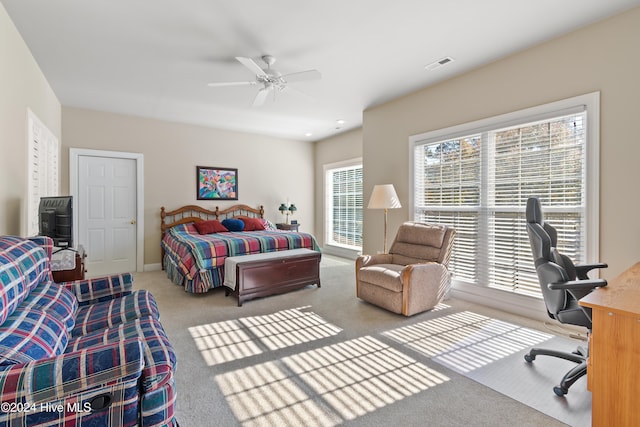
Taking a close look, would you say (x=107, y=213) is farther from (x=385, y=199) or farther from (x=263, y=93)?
(x=385, y=199)

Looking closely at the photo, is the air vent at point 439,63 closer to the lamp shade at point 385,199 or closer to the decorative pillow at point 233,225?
the lamp shade at point 385,199

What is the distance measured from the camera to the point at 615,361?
4.51ft

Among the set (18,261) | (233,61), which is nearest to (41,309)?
(18,261)

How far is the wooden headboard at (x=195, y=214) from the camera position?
18.4 ft

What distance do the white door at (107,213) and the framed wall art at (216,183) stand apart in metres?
1.10

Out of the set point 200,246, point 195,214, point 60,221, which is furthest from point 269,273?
point 195,214

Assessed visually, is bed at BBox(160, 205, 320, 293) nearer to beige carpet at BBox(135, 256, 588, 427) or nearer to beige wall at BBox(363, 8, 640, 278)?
beige carpet at BBox(135, 256, 588, 427)

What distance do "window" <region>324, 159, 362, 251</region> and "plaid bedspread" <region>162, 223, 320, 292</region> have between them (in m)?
2.11

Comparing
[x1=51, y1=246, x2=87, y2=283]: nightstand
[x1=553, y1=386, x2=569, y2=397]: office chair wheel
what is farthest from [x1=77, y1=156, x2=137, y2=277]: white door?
[x1=553, y1=386, x2=569, y2=397]: office chair wheel

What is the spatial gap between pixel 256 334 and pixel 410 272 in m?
1.63

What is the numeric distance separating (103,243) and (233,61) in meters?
3.87

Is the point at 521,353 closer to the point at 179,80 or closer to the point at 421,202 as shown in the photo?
the point at 421,202

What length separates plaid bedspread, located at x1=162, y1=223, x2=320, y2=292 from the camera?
153 inches

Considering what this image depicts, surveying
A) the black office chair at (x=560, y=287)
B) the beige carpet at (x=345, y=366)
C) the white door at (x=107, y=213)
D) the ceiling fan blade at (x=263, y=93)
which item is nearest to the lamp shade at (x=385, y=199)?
the beige carpet at (x=345, y=366)
